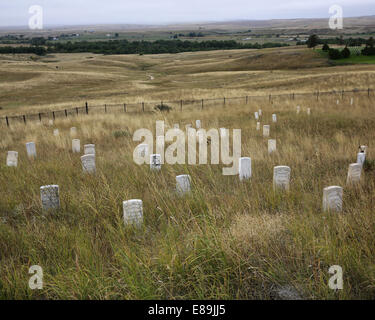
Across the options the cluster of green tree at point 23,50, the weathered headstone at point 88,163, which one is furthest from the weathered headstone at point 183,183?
the cluster of green tree at point 23,50

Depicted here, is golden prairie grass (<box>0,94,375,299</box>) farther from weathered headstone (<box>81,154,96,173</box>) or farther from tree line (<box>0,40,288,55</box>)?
tree line (<box>0,40,288,55</box>)

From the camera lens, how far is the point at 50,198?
15.5 feet

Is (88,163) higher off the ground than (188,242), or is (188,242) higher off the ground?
(88,163)

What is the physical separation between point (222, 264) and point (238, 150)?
617 centimetres

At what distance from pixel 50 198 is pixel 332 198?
12.6 feet

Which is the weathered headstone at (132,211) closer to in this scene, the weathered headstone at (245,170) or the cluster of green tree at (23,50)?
the weathered headstone at (245,170)

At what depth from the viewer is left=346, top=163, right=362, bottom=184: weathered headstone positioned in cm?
516

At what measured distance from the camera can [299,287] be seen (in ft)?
8.91

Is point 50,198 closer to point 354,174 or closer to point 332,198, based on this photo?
point 332,198

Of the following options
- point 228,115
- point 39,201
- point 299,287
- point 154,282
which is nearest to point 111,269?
point 154,282

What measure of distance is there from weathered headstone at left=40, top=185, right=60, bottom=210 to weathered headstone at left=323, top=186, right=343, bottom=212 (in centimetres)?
366

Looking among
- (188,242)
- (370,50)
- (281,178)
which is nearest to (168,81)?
(370,50)
